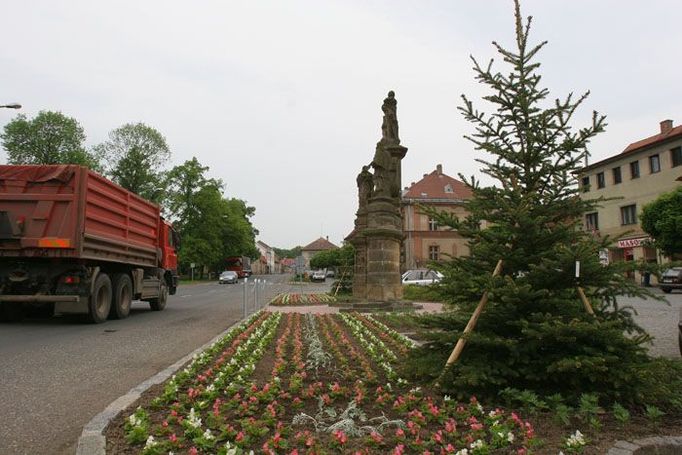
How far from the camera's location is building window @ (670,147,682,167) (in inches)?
1433

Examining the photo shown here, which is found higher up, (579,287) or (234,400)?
(579,287)

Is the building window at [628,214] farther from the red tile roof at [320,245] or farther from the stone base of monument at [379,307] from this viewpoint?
the red tile roof at [320,245]

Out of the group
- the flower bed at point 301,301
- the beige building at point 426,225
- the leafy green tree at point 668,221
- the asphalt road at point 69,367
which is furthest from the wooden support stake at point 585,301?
the beige building at point 426,225

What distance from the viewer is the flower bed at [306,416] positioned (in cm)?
324

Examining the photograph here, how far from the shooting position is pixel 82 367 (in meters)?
6.54

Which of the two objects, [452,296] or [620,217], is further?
[620,217]

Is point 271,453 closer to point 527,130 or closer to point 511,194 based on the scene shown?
point 511,194

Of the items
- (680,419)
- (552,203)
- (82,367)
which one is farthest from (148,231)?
(680,419)

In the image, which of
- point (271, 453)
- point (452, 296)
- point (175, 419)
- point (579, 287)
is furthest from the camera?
point (452, 296)

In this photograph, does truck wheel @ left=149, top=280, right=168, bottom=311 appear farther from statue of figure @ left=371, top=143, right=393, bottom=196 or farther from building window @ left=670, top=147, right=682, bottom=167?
building window @ left=670, top=147, right=682, bottom=167

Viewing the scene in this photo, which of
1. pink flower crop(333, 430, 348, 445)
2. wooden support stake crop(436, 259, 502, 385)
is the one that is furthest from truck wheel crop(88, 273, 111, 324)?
pink flower crop(333, 430, 348, 445)

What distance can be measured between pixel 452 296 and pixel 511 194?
1108 mm

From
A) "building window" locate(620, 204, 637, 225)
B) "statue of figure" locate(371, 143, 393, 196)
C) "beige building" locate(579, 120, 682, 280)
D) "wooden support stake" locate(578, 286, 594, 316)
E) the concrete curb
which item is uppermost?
"beige building" locate(579, 120, 682, 280)

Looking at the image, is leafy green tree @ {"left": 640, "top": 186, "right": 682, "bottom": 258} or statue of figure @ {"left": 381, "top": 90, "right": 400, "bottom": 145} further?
leafy green tree @ {"left": 640, "top": 186, "right": 682, "bottom": 258}
